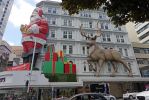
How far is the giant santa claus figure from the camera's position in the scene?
27219 millimetres

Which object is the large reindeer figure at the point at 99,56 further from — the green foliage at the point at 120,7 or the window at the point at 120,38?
the green foliage at the point at 120,7

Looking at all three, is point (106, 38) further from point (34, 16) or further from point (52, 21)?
point (34, 16)

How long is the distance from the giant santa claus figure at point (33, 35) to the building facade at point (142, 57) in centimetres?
1885

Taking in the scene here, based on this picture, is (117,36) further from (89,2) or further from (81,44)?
(89,2)

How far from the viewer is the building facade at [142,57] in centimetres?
3476

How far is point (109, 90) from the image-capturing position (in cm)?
2845

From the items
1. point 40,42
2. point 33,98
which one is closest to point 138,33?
point 40,42

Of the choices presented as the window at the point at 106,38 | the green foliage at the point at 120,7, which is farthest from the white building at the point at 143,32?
the green foliage at the point at 120,7

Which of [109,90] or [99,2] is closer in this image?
[99,2]

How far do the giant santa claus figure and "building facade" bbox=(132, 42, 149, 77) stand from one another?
61.9ft

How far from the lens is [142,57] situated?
1423 inches

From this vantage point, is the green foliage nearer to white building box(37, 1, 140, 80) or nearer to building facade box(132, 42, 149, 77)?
white building box(37, 1, 140, 80)

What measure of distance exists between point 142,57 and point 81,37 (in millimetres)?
13610

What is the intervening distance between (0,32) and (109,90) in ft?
202
